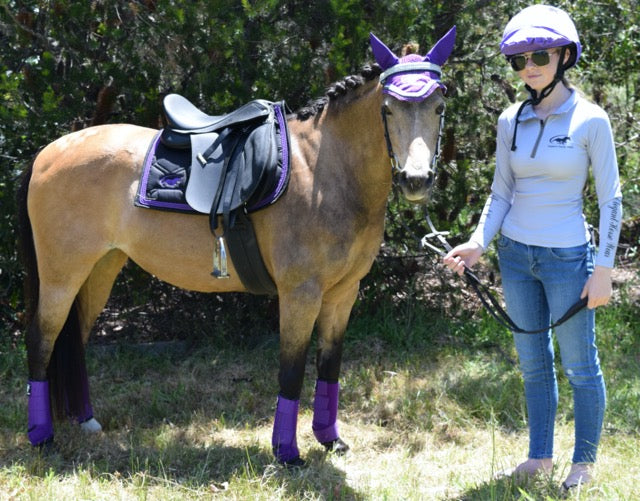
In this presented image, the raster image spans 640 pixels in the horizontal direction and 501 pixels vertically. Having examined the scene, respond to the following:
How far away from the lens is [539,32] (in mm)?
2635

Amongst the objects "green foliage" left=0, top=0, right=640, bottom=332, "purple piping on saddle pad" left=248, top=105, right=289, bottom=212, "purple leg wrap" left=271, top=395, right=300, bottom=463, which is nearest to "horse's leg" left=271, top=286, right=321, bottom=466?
"purple leg wrap" left=271, top=395, right=300, bottom=463

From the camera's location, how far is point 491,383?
440cm

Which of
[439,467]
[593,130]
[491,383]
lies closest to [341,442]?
[439,467]

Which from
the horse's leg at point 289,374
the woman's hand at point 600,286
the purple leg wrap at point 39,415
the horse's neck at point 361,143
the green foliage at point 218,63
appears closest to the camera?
the woman's hand at point 600,286

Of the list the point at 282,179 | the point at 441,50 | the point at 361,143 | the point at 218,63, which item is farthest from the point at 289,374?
the point at 218,63

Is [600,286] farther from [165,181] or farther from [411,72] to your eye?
[165,181]

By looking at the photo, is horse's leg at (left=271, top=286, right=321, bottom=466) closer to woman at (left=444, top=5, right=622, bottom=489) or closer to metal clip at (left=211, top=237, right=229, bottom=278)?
metal clip at (left=211, top=237, right=229, bottom=278)

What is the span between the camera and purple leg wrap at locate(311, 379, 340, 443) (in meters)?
3.65

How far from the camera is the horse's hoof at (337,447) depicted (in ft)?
12.0

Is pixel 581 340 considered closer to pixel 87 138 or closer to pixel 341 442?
pixel 341 442

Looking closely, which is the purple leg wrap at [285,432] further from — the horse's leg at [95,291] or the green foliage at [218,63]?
the green foliage at [218,63]

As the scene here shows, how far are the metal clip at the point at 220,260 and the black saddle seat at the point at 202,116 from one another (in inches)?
23.1

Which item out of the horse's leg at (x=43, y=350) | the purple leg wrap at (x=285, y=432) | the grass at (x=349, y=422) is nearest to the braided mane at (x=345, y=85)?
the purple leg wrap at (x=285, y=432)

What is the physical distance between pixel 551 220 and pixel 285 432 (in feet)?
5.24
